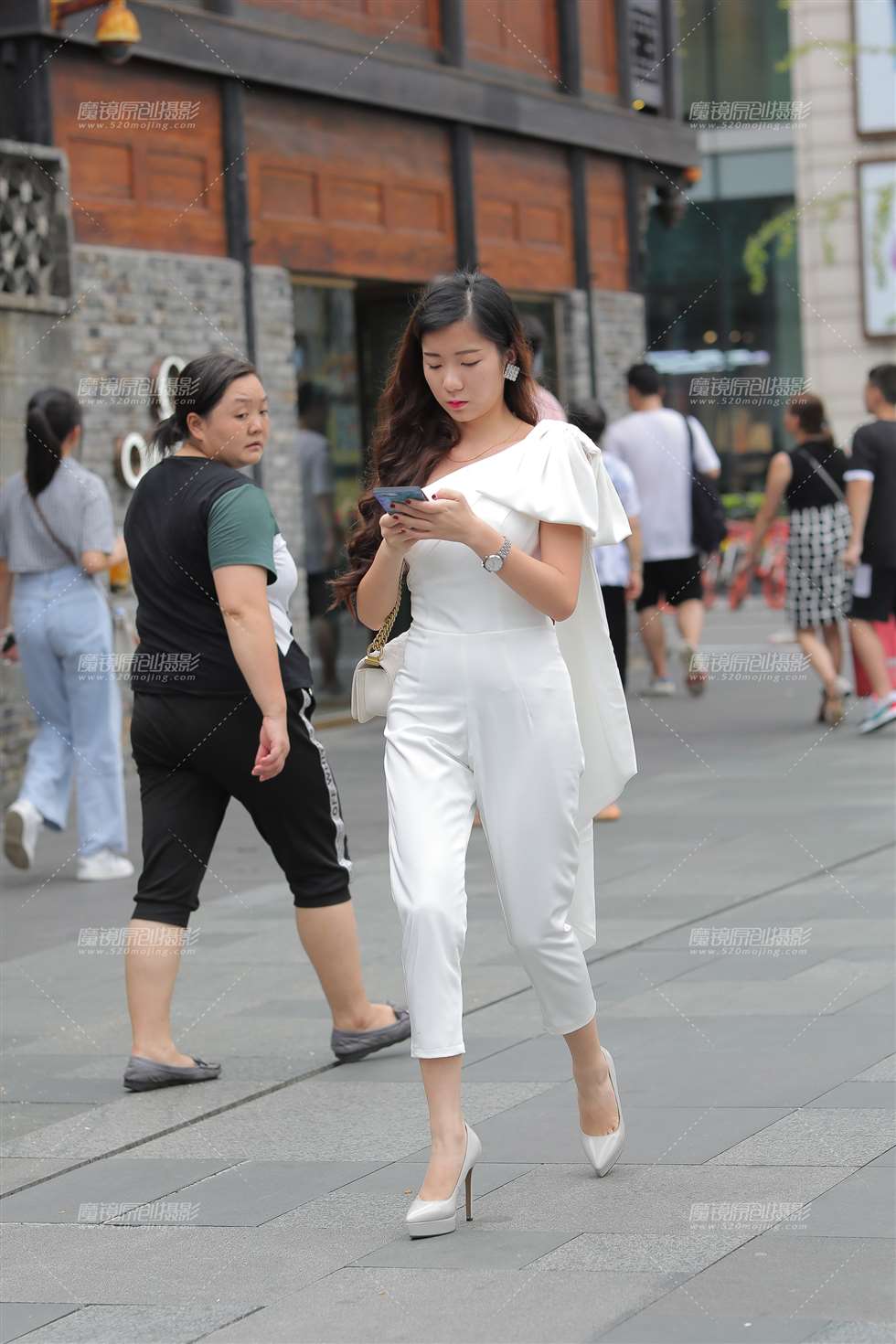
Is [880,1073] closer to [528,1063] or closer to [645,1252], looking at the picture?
[528,1063]

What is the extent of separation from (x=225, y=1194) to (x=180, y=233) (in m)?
8.79

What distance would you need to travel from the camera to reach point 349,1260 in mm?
4004

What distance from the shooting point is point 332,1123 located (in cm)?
505

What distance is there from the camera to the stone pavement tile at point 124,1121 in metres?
4.99

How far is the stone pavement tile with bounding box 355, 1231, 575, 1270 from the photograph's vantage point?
13.0ft

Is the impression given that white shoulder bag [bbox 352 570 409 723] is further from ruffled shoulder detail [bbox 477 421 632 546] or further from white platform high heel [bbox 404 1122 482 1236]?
white platform high heel [bbox 404 1122 482 1236]

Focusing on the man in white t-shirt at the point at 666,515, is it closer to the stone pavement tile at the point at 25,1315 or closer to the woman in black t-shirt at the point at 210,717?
the woman in black t-shirt at the point at 210,717

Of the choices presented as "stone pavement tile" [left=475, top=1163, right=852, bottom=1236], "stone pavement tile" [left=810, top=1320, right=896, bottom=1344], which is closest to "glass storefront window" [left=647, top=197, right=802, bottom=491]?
"stone pavement tile" [left=475, top=1163, right=852, bottom=1236]

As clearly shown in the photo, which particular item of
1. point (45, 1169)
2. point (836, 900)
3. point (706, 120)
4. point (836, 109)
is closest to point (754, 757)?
point (836, 900)

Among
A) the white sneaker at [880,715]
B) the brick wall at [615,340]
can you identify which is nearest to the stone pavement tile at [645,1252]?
the white sneaker at [880,715]

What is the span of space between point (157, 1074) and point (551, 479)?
2042 mm

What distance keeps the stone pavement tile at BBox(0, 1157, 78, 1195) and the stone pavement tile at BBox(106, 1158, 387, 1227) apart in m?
0.40

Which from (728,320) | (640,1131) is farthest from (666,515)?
(728,320)

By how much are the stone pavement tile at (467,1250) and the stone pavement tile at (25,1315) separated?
54 centimetres
